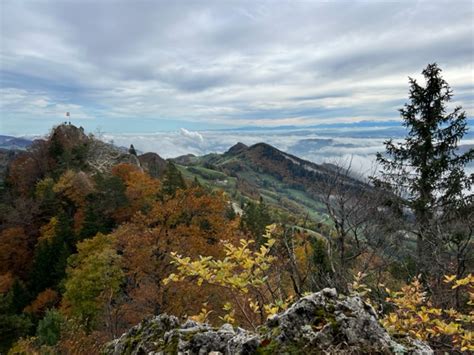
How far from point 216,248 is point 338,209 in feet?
74.5

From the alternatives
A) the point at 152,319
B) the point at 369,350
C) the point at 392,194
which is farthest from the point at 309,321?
the point at 392,194

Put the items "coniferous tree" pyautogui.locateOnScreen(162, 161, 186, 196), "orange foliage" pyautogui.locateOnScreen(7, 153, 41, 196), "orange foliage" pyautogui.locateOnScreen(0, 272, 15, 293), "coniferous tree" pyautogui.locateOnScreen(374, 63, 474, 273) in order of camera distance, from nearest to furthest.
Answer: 1. "coniferous tree" pyautogui.locateOnScreen(374, 63, 474, 273)
2. "orange foliage" pyautogui.locateOnScreen(0, 272, 15, 293)
3. "coniferous tree" pyautogui.locateOnScreen(162, 161, 186, 196)
4. "orange foliage" pyautogui.locateOnScreen(7, 153, 41, 196)

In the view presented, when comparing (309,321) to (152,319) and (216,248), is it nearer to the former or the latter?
(152,319)

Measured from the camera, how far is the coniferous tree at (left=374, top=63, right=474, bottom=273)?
1923 centimetres

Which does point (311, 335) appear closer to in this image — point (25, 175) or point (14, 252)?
point (14, 252)

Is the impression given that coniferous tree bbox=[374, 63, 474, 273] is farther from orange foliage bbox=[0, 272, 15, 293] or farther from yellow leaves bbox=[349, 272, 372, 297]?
orange foliage bbox=[0, 272, 15, 293]

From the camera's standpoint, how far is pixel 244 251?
6.00 m

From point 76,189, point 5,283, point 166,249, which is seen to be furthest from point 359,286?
point 76,189

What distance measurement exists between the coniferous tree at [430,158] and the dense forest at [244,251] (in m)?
0.08

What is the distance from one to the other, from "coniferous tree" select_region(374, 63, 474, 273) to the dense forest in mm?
78

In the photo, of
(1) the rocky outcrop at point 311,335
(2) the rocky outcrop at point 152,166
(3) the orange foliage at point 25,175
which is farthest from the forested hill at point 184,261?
(2) the rocky outcrop at point 152,166

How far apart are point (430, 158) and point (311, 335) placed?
19.4 m

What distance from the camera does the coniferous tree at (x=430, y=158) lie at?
19.2m

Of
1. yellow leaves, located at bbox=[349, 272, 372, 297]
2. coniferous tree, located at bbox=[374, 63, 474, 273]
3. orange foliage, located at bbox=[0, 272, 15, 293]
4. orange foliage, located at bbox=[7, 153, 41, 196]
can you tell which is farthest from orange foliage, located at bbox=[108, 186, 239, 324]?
orange foliage, located at bbox=[7, 153, 41, 196]
